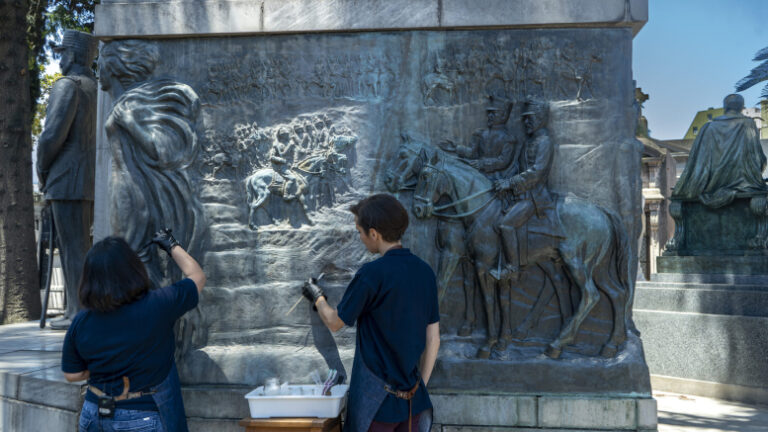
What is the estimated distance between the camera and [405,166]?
5082mm

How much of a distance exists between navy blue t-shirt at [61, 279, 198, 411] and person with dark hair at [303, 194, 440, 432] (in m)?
0.97

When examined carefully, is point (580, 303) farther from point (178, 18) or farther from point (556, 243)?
point (178, 18)

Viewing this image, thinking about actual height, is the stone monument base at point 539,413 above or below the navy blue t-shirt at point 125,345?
below

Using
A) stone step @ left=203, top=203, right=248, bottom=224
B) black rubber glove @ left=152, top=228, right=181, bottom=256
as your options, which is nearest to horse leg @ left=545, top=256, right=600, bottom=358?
stone step @ left=203, top=203, right=248, bottom=224

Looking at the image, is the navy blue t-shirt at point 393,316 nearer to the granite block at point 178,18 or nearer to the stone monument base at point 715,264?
the granite block at point 178,18

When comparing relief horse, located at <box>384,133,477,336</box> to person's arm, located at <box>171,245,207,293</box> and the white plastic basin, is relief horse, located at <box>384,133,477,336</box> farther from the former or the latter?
person's arm, located at <box>171,245,207,293</box>

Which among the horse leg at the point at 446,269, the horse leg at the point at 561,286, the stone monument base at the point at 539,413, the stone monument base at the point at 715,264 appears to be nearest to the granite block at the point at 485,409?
the stone monument base at the point at 539,413

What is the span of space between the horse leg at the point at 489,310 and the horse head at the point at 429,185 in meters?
0.65

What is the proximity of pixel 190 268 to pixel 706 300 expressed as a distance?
761 centimetres

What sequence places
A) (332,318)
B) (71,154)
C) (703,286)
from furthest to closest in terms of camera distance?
(703,286) < (71,154) < (332,318)

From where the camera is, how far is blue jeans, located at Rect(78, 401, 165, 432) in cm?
336

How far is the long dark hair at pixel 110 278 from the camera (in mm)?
3299

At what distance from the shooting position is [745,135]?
34.4 feet

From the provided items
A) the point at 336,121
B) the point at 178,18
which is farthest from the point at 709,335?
the point at 178,18
